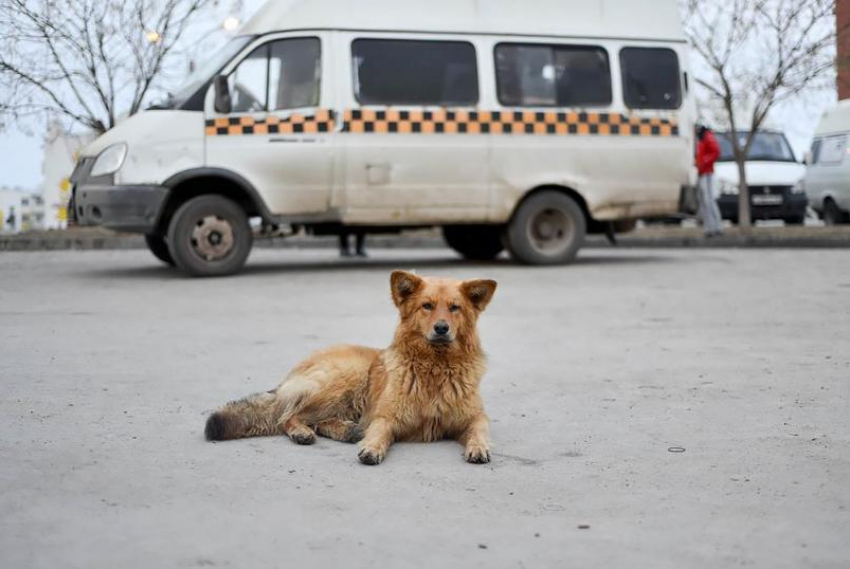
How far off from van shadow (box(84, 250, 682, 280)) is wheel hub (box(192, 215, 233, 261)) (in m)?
0.39

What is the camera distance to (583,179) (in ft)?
47.4

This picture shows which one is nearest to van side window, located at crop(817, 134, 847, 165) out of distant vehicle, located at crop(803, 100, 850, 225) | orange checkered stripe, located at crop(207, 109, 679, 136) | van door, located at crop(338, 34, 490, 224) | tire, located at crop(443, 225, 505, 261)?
distant vehicle, located at crop(803, 100, 850, 225)

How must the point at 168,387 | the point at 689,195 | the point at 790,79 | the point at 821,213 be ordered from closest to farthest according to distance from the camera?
the point at 168,387 → the point at 689,195 → the point at 790,79 → the point at 821,213

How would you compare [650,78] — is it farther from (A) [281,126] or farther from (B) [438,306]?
(B) [438,306]

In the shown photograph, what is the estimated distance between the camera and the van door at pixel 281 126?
42.3ft

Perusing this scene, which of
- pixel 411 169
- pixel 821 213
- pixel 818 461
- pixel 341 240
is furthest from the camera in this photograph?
pixel 821 213

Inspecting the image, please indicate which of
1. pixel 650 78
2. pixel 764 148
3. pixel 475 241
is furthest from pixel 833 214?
pixel 475 241

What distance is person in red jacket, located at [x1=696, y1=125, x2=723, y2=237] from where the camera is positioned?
19188 millimetres

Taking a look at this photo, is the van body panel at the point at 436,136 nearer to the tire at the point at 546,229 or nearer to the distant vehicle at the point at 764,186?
the tire at the point at 546,229

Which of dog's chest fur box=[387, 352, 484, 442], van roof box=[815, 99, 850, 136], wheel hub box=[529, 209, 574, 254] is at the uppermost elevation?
van roof box=[815, 99, 850, 136]

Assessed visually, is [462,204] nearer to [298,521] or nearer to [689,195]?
[689,195]

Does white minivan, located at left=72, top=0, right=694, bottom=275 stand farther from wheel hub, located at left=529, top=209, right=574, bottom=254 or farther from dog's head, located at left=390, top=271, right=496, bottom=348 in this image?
dog's head, located at left=390, top=271, right=496, bottom=348

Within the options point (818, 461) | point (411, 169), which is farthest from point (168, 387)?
point (411, 169)

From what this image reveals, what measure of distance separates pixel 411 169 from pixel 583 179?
7.38 feet
